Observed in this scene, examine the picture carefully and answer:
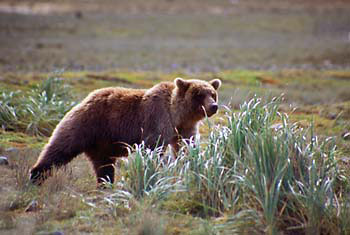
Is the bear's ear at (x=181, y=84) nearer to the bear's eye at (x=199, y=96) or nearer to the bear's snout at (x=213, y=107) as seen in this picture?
the bear's eye at (x=199, y=96)

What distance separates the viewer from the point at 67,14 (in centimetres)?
5256

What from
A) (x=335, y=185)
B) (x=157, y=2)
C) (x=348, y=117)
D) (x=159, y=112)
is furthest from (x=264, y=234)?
(x=157, y=2)

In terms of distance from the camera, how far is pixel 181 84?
7.75 meters

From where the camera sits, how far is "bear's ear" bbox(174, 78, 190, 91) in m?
7.70

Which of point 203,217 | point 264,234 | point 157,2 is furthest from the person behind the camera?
point 157,2

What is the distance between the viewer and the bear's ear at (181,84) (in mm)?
7702

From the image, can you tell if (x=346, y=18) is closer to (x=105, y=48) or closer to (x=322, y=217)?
(x=105, y=48)

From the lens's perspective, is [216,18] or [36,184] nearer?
[36,184]

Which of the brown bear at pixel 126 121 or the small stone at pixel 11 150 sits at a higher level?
the brown bear at pixel 126 121

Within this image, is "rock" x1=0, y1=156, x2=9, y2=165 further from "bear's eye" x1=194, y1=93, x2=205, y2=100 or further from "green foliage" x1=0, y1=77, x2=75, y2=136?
"bear's eye" x1=194, y1=93, x2=205, y2=100

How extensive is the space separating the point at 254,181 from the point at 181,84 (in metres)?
2.47

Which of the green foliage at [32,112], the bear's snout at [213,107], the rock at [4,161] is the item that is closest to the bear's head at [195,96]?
the bear's snout at [213,107]

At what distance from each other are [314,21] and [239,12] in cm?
1024

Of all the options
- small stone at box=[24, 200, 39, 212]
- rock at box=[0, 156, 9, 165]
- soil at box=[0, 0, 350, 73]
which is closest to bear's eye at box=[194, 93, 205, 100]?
small stone at box=[24, 200, 39, 212]
